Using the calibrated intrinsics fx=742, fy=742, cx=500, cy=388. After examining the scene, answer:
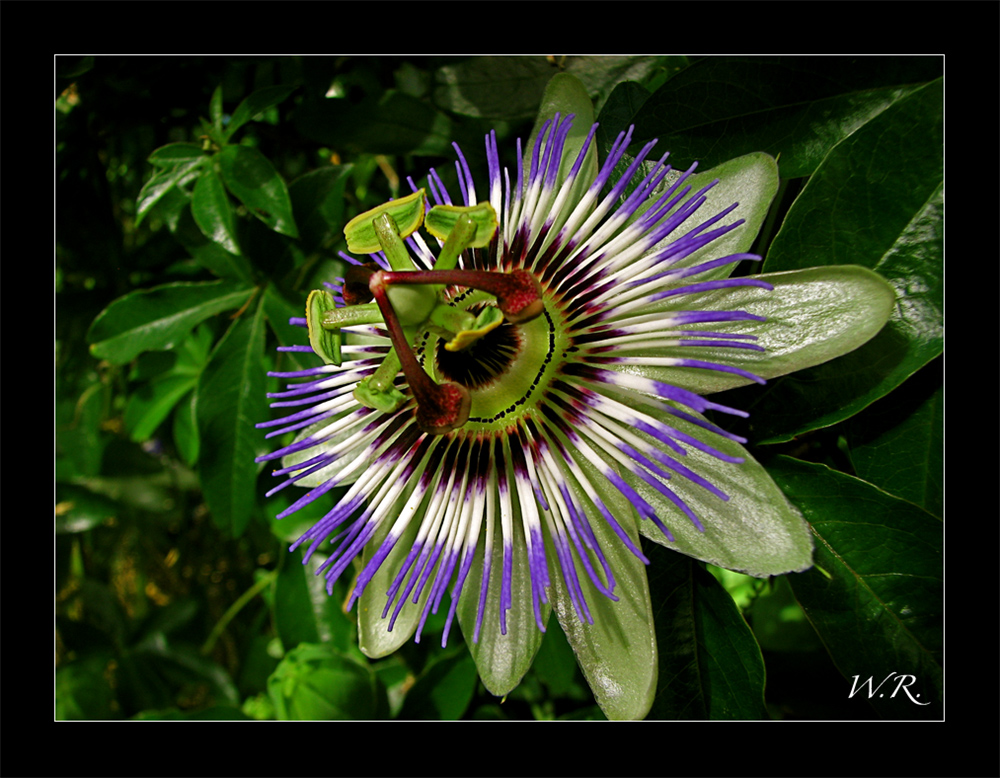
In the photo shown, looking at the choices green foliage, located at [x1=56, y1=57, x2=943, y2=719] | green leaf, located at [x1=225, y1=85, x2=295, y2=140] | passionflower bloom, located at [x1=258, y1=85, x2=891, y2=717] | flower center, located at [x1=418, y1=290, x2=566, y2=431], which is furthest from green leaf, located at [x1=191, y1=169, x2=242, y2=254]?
flower center, located at [x1=418, y1=290, x2=566, y2=431]

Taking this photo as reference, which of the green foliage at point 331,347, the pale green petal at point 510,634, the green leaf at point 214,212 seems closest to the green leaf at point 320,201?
the green foliage at point 331,347

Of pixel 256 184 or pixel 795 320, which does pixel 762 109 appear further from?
pixel 256 184

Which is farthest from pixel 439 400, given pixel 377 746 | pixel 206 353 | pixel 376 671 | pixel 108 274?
pixel 108 274

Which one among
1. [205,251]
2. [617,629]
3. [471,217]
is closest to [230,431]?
[205,251]

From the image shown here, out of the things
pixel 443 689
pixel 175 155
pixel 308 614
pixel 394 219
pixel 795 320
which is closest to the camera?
pixel 795 320

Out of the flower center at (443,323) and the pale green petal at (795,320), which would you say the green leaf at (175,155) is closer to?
the flower center at (443,323)

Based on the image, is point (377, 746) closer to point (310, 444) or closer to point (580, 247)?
point (310, 444)

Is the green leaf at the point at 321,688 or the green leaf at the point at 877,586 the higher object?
the green leaf at the point at 877,586
